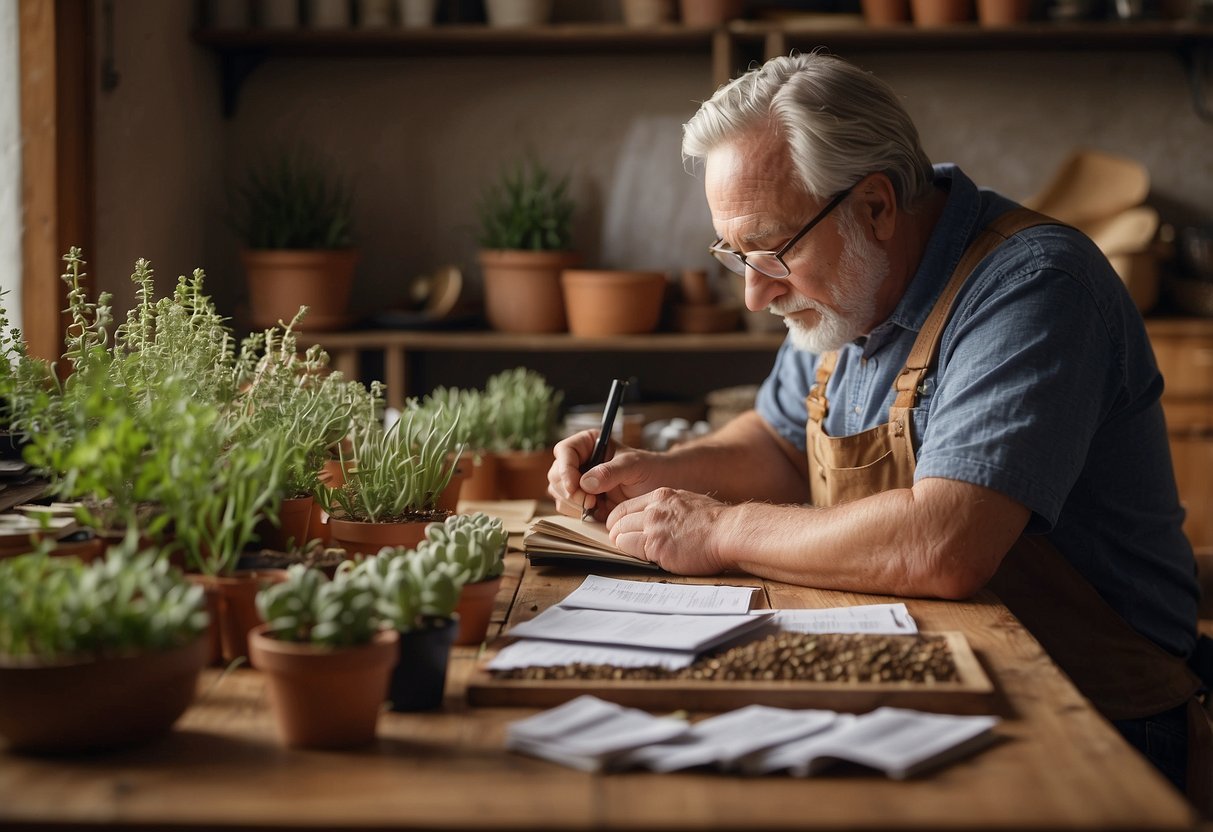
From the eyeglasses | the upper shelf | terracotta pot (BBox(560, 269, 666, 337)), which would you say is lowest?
terracotta pot (BBox(560, 269, 666, 337))

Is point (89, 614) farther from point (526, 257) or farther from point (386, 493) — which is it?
point (526, 257)

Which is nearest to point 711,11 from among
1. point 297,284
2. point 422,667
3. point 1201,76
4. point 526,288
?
point 526,288

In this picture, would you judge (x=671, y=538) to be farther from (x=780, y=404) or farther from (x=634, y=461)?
(x=780, y=404)

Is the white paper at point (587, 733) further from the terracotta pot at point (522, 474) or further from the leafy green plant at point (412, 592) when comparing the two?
the terracotta pot at point (522, 474)

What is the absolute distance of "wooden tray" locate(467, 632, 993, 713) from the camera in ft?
3.98

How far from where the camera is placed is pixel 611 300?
3904mm

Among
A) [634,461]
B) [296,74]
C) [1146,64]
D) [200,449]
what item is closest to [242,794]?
[200,449]

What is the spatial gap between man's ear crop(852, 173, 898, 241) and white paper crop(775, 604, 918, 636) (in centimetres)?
76

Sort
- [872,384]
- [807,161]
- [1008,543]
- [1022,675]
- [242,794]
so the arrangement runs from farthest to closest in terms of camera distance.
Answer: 1. [872,384]
2. [807,161]
3. [1008,543]
4. [1022,675]
5. [242,794]

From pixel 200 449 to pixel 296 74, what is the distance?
3.37 metres

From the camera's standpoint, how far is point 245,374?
1.79 m

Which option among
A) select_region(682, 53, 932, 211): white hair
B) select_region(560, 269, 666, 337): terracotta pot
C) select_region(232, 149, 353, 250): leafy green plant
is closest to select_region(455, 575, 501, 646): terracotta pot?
select_region(682, 53, 932, 211): white hair

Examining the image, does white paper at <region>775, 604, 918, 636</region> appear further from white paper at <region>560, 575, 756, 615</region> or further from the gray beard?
the gray beard

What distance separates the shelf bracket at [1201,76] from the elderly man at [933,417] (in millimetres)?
2493
